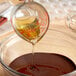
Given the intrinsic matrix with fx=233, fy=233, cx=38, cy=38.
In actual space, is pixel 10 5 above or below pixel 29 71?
above

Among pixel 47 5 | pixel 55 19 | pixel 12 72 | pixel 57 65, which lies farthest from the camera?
pixel 47 5

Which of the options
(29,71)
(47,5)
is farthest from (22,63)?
(47,5)

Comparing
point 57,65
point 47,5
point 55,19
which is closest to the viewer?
point 57,65

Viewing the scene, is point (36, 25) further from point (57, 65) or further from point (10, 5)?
point (10, 5)

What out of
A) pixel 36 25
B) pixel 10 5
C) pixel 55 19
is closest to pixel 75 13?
pixel 55 19

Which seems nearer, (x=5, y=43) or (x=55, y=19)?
(x=5, y=43)

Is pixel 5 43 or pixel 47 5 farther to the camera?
pixel 47 5

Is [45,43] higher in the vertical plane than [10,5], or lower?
lower

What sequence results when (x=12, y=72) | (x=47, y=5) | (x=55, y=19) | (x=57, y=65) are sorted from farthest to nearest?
1. (x=47, y=5)
2. (x=55, y=19)
3. (x=57, y=65)
4. (x=12, y=72)

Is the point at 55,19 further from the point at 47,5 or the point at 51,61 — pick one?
the point at 51,61
